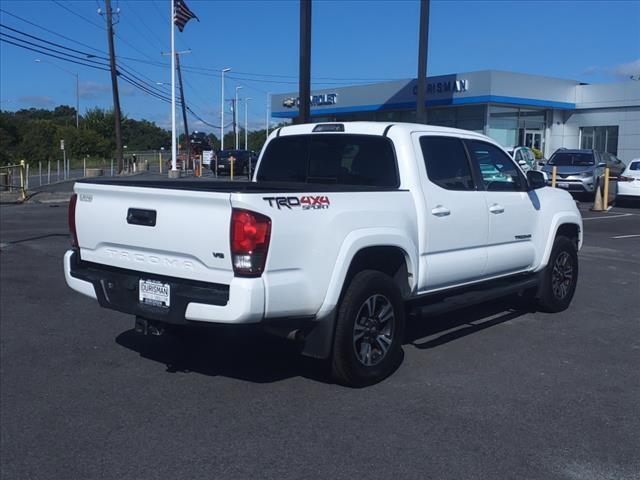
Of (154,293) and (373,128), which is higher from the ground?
(373,128)

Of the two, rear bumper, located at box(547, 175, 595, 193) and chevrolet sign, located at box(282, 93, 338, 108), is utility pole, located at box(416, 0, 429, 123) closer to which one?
rear bumper, located at box(547, 175, 595, 193)

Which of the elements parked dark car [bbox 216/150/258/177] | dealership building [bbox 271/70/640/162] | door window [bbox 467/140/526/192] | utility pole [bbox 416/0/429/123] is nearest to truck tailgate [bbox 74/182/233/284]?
door window [bbox 467/140/526/192]

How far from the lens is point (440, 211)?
6.03m

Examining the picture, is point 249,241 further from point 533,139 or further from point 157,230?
point 533,139

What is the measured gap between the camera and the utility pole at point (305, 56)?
1889 centimetres

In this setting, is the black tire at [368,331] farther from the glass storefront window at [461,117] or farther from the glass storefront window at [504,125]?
the glass storefront window at [504,125]

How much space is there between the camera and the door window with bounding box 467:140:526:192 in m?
6.84

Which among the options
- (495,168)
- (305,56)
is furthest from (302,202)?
(305,56)

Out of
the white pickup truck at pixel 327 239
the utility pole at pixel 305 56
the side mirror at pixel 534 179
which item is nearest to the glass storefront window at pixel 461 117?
the utility pole at pixel 305 56

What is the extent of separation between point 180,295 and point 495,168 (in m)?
3.71

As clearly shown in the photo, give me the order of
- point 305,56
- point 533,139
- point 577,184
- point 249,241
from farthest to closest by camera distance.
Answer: point 533,139
point 577,184
point 305,56
point 249,241

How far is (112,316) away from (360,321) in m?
3.59

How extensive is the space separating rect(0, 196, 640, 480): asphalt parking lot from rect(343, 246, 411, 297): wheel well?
2.53ft

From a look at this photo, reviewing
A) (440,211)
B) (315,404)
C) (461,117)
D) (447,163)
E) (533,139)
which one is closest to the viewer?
(315,404)
